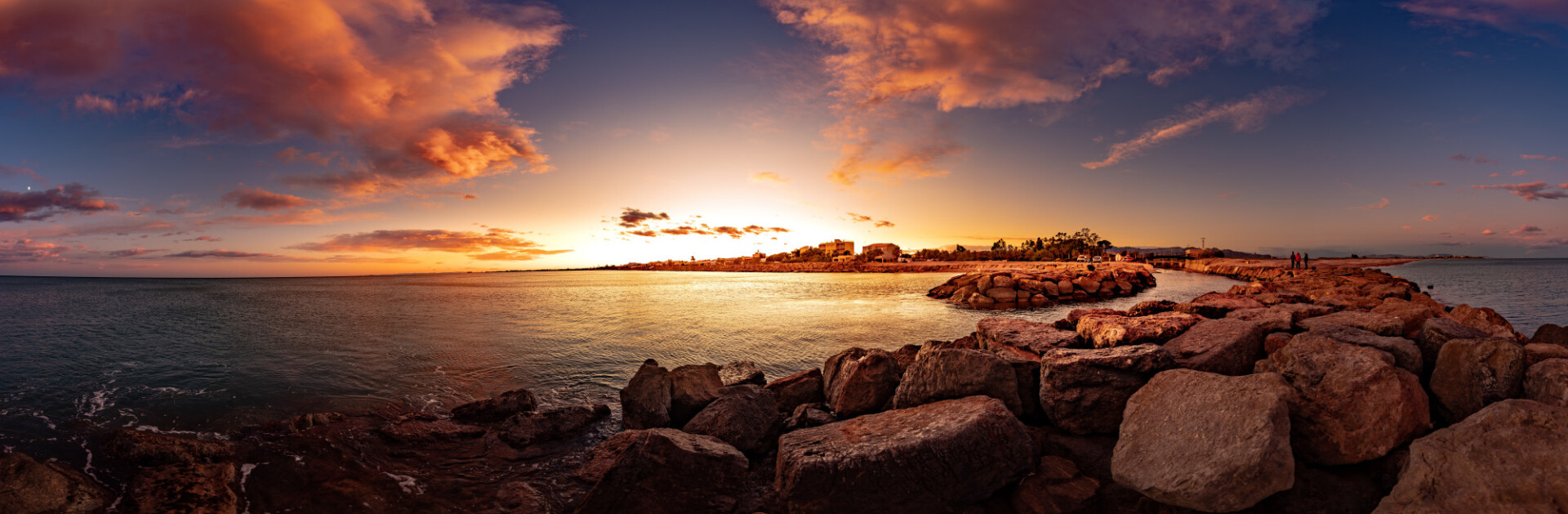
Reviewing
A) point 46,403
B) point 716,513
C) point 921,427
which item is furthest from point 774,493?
point 46,403

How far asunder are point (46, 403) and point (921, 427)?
47.5ft

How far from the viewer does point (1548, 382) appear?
444 cm

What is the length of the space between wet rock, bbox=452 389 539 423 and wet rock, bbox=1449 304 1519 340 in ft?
46.0

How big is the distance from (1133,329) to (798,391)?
202 inches

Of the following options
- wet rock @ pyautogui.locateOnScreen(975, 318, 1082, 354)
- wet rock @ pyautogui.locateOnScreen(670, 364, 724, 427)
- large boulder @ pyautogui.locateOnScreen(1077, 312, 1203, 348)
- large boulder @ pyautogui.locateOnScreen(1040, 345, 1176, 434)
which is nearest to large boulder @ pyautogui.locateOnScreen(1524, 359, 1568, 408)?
large boulder @ pyautogui.locateOnScreen(1040, 345, 1176, 434)

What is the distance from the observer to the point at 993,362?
19.9 ft

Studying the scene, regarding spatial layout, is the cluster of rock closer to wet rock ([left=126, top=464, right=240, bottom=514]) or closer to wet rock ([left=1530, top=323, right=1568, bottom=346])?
wet rock ([left=1530, top=323, right=1568, bottom=346])

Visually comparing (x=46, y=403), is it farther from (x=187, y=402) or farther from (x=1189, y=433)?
(x=1189, y=433)

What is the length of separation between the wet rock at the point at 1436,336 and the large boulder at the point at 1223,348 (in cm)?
135

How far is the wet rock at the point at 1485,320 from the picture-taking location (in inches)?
299

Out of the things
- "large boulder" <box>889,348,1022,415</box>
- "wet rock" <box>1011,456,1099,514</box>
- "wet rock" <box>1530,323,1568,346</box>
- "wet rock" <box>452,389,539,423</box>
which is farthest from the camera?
"wet rock" <box>452,389,539,423</box>

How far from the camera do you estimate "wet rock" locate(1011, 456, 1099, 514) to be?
4.38m

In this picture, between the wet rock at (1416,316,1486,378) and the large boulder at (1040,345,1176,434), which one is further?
the wet rock at (1416,316,1486,378)

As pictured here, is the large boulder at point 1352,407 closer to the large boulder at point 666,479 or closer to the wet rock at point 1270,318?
the wet rock at point 1270,318
